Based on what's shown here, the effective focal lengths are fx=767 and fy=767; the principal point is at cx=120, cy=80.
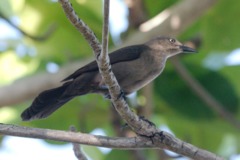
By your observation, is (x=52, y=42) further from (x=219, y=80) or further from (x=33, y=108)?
(x=33, y=108)

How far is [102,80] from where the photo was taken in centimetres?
460

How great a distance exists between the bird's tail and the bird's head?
0.92 m

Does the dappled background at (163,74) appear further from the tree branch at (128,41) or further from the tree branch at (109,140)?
the tree branch at (109,140)

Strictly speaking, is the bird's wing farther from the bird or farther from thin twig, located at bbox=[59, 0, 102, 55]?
thin twig, located at bbox=[59, 0, 102, 55]

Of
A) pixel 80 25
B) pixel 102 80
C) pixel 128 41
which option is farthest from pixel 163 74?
pixel 80 25

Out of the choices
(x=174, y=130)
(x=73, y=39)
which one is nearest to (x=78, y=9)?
(x=73, y=39)

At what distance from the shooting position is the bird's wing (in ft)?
16.0

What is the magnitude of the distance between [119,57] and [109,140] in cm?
131

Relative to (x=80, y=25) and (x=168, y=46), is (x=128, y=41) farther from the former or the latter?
(x=80, y=25)

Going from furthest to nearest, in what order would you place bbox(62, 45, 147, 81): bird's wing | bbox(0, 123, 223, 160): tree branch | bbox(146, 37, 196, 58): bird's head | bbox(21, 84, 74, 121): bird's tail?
bbox(146, 37, 196, 58): bird's head < bbox(62, 45, 147, 81): bird's wing < bbox(21, 84, 74, 121): bird's tail < bbox(0, 123, 223, 160): tree branch

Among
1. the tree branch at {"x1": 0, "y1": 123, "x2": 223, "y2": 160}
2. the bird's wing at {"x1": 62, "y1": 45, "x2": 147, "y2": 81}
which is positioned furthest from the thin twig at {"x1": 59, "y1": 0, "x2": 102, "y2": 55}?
the bird's wing at {"x1": 62, "y1": 45, "x2": 147, "y2": 81}

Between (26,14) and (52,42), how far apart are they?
326 mm

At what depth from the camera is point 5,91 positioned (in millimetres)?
5246

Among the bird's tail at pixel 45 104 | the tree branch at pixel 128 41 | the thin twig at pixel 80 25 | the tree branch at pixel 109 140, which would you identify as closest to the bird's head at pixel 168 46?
the tree branch at pixel 128 41
